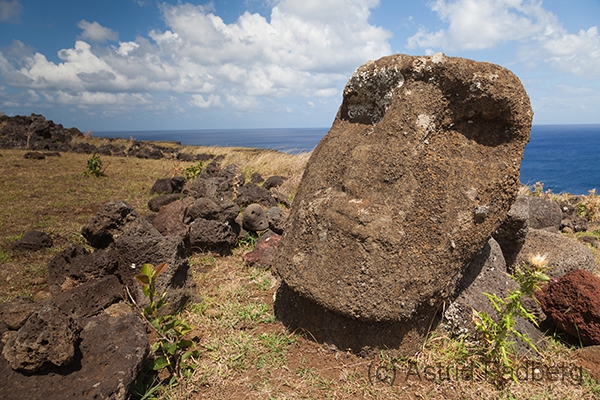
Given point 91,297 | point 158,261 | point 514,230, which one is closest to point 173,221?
point 158,261

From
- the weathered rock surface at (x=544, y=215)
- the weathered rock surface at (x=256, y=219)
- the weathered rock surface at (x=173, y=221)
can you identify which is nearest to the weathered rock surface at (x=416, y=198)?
the weathered rock surface at (x=173, y=221)

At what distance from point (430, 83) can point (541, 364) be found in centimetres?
252

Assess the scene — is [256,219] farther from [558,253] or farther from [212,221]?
[558,253]

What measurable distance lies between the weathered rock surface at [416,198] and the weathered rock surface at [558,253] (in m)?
2.15

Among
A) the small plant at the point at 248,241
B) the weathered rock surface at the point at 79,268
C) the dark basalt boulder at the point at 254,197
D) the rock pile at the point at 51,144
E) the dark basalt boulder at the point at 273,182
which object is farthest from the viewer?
the rock pile at the point at 51,144

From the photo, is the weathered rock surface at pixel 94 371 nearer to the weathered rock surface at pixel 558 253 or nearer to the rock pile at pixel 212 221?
the rock pile at pixel 212 221

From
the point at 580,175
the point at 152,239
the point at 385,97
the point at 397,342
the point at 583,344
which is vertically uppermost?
the point at 385,97

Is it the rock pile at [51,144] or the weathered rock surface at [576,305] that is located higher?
the rock pile at [51,144]

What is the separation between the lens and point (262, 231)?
6527 millimetres

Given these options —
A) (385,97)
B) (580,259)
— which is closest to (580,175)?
(580,259)

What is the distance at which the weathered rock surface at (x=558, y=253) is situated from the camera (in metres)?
4.87

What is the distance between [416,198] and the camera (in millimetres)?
3139

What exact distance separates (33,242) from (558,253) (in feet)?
23.1

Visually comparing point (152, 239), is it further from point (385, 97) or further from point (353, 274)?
point (385, 97)
